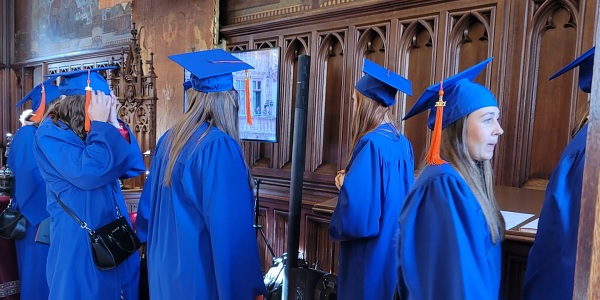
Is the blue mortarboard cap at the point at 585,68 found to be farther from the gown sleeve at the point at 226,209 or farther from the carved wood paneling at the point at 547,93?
the carved wood paneling at the point at 547,93

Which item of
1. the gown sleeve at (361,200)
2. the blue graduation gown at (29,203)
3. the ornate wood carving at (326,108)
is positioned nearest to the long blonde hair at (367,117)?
the gown sleeve at (361,200)

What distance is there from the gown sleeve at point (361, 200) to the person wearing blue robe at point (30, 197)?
6.18ft

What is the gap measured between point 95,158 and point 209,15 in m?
2.87

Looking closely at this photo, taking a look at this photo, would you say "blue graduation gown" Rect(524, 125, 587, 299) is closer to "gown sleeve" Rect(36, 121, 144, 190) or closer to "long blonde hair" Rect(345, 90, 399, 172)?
"long blonde hair" Rect(345, 90, 399, 172)

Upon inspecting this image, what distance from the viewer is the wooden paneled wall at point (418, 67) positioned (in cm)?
272

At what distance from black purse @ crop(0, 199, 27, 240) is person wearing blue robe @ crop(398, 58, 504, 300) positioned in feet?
8.01

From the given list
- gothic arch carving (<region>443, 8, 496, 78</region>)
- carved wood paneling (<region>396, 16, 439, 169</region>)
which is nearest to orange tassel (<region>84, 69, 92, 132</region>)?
carved wood paneling (<region>396, 16, 439, 169</region>)

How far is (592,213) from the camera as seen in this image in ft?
1.50

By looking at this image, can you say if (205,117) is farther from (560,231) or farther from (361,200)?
(560,231)

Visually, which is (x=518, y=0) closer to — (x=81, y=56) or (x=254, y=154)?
(x=254, y=154)

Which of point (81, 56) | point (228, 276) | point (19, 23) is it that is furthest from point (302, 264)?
point (19, 23)

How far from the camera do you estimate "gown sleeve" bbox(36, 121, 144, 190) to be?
6.46 ft

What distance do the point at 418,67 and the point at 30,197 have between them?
2907mm

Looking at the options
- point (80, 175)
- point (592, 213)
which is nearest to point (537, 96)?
point (592, 213)
